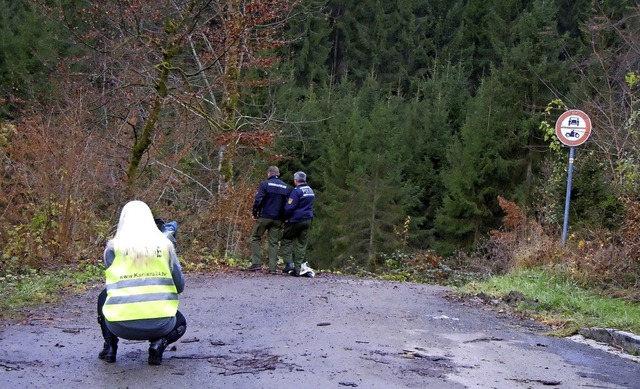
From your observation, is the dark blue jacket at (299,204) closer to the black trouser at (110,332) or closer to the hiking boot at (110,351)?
the black trouser at (110,332)

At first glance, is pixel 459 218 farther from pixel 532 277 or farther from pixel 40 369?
pixel 40 369

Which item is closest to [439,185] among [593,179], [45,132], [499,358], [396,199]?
[396,199]

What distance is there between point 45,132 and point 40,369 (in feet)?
36.0

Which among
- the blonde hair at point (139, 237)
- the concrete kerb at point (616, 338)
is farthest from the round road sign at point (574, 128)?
the blonde hair at point (139, 237)

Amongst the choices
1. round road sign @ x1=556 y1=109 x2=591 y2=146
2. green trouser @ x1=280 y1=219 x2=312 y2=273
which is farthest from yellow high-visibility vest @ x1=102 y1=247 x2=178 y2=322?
round road sign @ x1=556 y1=109 x2=591 y2=146

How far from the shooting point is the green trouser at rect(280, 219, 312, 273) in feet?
51.1

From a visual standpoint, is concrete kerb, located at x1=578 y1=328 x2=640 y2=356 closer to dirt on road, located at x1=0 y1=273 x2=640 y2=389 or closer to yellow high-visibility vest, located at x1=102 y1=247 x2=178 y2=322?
dirt on road, located at x1=0 y1=273 x2=640 y2=389

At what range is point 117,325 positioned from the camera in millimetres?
6566

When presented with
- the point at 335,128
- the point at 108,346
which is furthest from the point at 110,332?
the point at 335,128

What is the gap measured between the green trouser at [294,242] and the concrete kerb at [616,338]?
6.70 m

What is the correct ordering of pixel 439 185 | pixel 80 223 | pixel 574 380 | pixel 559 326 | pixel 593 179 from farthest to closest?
1. pixel 439 185
2. pixel 593 179
3. pixel 80 223
4. pixel 559 326
5. pixel 574 380

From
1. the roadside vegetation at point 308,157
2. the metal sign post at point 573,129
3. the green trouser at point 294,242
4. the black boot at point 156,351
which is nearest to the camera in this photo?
the black boot at point 156,351

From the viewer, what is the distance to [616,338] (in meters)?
9.48

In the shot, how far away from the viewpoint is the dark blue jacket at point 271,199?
50.5ft
